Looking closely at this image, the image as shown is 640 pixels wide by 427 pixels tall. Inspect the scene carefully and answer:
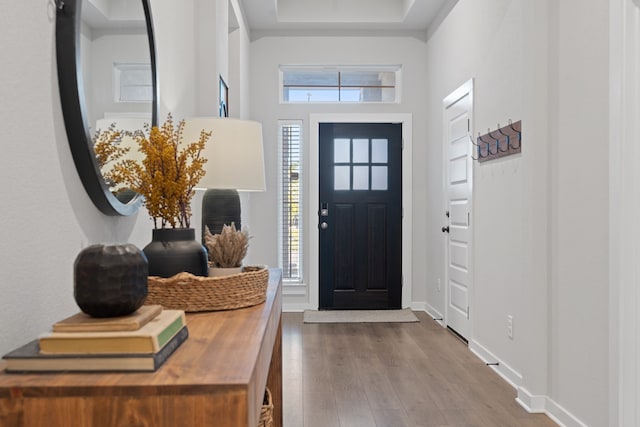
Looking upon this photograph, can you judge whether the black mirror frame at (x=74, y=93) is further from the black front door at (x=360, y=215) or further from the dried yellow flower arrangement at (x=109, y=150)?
the black front door at (x=360, y=215)

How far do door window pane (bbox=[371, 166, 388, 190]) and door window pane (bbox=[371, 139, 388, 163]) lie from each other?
0.08 meters

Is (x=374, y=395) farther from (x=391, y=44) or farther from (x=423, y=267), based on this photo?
(x=391, y=44)

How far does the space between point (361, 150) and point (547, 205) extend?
9.70ft

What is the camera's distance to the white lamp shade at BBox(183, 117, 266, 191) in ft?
6.40

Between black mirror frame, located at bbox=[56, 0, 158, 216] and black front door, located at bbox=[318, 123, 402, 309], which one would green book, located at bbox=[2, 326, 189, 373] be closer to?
black mirror frame, located at bbox=[56, 0, 158, 216]

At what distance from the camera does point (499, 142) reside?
3.51 meters

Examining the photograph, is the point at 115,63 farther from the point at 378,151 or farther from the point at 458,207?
the point at 378,151

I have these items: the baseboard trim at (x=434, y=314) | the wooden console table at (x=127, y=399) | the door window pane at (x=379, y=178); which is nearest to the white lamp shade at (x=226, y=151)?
the wooden console table at (x=127, y=399)

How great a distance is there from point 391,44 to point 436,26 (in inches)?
22.5

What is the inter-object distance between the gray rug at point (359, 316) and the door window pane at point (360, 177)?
4.20 feet

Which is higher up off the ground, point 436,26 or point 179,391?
point 436,26

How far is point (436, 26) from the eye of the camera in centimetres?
518

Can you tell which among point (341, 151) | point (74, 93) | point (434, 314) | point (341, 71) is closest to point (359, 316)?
point (434, 314)

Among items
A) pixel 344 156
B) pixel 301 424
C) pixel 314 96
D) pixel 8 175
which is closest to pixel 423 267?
pixel 344 156
